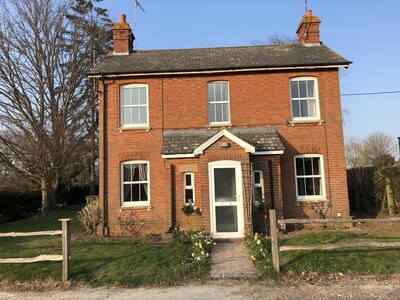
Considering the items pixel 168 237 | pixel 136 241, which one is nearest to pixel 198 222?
pixel 168 237

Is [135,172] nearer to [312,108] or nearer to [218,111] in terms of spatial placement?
[218,111]

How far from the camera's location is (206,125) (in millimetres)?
13773

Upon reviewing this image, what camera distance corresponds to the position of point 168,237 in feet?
40.3

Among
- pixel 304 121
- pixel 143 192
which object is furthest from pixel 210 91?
pixel 143 192

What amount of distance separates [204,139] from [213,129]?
0.68 metres

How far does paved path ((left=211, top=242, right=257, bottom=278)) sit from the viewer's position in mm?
7688

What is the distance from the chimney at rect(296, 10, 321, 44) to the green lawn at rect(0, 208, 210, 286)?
11025 mm

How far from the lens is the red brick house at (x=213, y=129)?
1298 cm

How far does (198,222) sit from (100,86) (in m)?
6.67

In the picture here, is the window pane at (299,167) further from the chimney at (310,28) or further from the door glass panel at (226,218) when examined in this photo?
the chimney at (310,28)

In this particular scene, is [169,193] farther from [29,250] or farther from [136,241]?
[29,250]

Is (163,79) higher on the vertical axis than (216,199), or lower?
higher

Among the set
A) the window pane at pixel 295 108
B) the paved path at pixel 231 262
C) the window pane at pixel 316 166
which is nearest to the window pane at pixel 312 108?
the window pane at pixel 295 108

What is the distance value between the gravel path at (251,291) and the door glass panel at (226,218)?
14.4 feet
